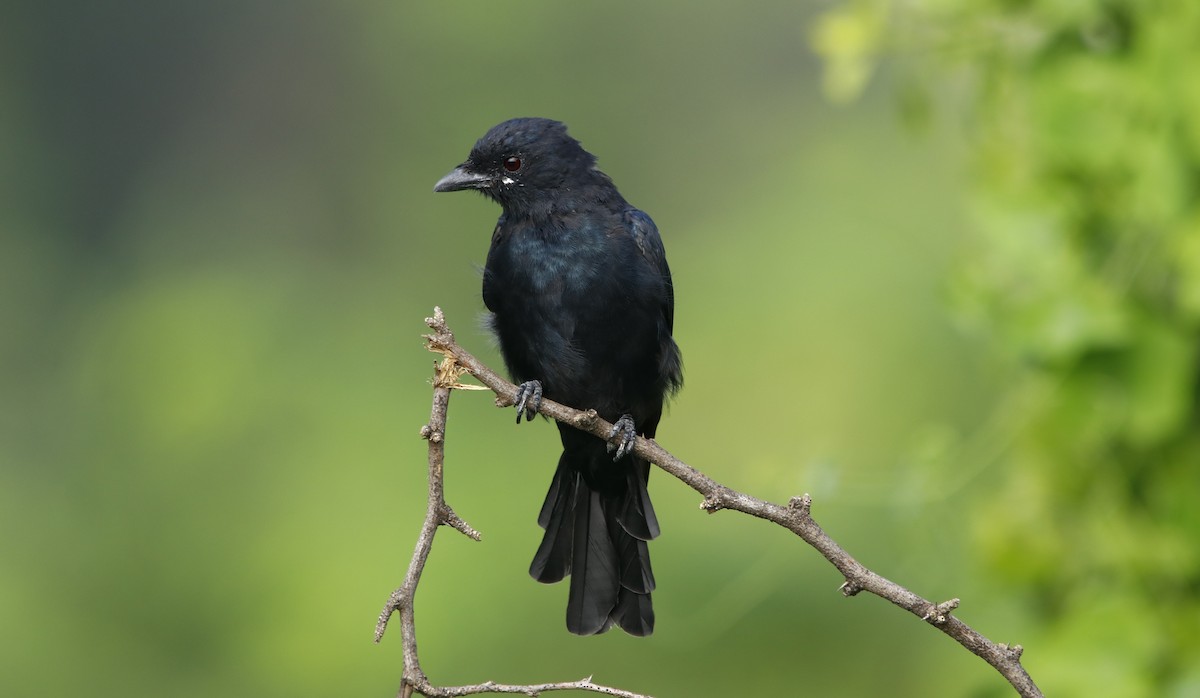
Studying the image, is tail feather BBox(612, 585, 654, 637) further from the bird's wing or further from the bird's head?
the bird's head

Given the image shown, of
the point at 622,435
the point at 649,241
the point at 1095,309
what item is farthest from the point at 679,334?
the point at 1095,309

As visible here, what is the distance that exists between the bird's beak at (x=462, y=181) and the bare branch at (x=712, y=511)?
5.70 feet

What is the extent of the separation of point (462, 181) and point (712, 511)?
2079 millimetres

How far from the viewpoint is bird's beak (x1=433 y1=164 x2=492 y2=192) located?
3.92 metres

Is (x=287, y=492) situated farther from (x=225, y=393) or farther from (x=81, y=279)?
(x=81, y=279)

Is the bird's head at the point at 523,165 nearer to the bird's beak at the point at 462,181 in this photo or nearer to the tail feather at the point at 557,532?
the bird's beak at the point at 462,181

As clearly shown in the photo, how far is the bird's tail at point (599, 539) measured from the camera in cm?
337

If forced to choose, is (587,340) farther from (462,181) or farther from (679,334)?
(679,334)

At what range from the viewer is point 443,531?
8.80 m

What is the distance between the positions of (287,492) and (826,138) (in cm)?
463

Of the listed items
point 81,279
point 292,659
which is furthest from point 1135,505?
point 81,279

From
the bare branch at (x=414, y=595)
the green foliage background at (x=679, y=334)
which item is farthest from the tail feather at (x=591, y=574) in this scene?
the bare branch at (x=414, y=595)

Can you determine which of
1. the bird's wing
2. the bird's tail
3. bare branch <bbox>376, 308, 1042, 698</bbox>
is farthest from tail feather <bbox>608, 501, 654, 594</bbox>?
bare branch <bbox>376, 308, 1042, 698</bbox>

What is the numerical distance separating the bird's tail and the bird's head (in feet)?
2.24
